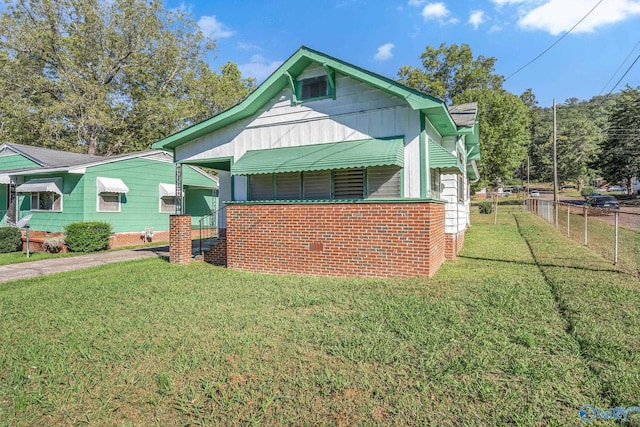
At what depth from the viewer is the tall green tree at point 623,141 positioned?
38.7m

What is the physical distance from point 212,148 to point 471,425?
8938 millimetres

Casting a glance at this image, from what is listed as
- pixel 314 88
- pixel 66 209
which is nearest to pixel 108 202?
pixel 66 209

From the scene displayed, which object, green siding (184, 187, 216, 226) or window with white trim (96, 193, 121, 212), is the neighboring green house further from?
green siding (184, 187, 216, 226)

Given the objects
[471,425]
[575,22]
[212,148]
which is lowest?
[471,425]

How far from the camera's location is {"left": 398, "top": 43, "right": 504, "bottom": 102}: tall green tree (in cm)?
3203

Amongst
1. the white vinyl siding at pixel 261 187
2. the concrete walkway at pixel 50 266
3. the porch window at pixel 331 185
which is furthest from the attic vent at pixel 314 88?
the concrete walkway at pixel 50 266

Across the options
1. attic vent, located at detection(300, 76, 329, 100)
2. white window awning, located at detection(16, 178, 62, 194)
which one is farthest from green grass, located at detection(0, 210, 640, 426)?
white window awning, located at detection(16, 178, 62, 194)

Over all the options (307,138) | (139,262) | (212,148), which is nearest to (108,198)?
(139,262)

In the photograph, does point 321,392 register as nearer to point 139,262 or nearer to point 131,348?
point 131,348

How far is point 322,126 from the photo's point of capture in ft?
26.8

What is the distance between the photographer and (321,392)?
113 inches

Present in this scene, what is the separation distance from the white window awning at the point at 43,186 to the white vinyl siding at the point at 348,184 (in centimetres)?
1248

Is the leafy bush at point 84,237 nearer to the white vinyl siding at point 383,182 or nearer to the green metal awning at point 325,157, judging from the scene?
the green metal awning at point 325,157

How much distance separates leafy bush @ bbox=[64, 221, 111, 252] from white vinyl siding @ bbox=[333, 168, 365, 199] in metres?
10.3
